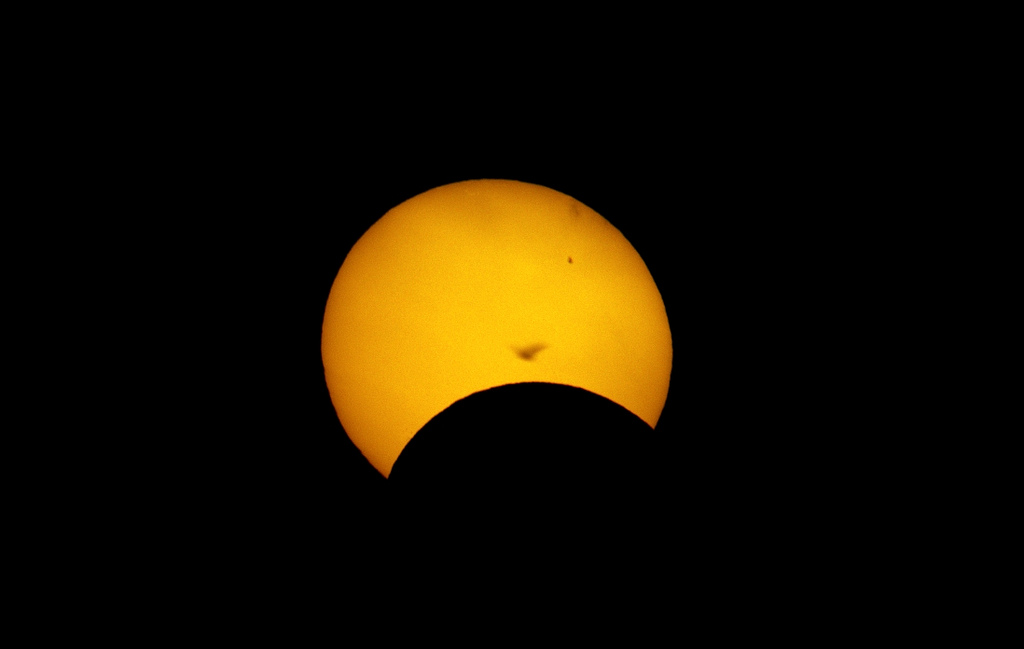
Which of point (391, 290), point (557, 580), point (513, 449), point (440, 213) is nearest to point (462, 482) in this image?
point (513, 449)

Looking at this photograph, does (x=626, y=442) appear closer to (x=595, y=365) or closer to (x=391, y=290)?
(x=595, y=365)

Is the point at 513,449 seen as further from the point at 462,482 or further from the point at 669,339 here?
the point at 669,339

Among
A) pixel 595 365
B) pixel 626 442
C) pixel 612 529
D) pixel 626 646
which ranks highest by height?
pixel 595 365

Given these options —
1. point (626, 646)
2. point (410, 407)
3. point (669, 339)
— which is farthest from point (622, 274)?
point (626, 646)

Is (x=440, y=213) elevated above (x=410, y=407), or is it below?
above

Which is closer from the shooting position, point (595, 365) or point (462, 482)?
point (462, 482)

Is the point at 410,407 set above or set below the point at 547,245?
below

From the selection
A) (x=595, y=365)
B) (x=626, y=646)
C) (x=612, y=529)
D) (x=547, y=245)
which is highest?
(x=547, y=245)

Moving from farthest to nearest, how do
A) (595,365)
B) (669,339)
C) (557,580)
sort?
(669,339) → (595,365) → (557,580)

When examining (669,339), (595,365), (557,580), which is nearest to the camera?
(557,580)
